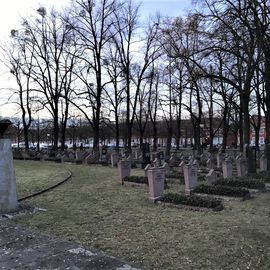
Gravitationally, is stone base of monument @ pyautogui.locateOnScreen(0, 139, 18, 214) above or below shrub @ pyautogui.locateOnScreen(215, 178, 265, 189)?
above

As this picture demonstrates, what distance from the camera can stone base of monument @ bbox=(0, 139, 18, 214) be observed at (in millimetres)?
9516

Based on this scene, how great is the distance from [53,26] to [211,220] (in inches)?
1362

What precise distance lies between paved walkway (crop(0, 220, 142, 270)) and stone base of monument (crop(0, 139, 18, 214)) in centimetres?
227

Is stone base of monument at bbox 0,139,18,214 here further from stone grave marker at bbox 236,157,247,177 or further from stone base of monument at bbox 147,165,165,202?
stone grave marker at bbox 236,157,247,177

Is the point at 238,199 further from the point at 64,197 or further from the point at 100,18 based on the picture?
the point at 100,18

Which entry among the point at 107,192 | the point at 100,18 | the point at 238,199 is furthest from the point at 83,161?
the point at 238,199

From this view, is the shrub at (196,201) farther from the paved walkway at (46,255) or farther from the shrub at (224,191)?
the paved walkway at (46,255)

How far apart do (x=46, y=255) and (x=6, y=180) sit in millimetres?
4099

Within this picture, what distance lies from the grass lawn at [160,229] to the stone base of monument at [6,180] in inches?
34.5

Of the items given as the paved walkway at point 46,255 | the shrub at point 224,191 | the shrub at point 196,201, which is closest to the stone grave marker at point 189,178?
the shrub at point 224,191

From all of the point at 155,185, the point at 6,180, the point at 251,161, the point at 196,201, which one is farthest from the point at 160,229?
the point at 251,161

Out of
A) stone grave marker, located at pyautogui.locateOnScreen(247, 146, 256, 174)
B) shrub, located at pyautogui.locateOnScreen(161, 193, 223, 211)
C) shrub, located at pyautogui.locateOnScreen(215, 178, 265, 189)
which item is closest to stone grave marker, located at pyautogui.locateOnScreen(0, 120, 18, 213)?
shrub, located at pyautogui.locateOnScreen(161, 193, 223, 211)

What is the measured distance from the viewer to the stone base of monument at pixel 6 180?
952cm

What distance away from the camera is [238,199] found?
11102 mm
